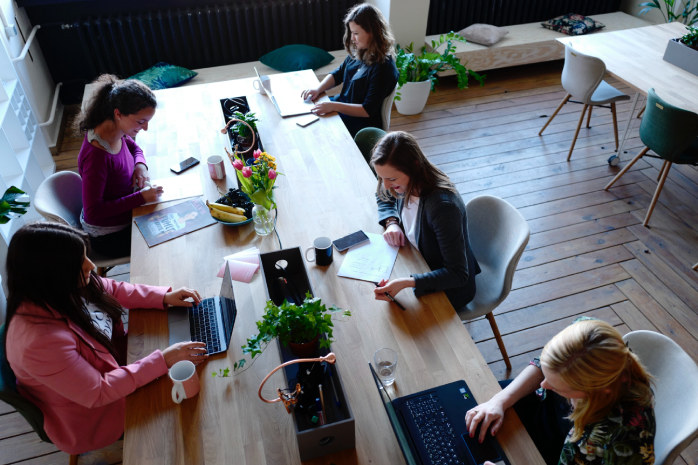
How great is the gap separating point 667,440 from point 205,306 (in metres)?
1.62

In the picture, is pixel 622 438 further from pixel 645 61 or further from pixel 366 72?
pixel 645 61

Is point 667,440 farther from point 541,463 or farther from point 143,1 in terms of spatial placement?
point 143,1

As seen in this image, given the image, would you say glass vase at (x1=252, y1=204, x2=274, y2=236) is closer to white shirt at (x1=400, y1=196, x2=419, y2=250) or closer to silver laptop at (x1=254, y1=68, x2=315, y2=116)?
white shirt at (x1=400, y1=196, x2=419, y2=250)

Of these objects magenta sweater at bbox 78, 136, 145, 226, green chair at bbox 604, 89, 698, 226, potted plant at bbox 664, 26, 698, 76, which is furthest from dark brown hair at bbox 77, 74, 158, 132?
potted plant at bbox 664, 26, 698, 76

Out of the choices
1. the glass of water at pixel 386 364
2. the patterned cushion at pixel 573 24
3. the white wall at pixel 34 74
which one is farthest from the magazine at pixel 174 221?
the patterned cushion at pixel 573 24

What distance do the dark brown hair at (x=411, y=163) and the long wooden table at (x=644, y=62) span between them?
2319mm

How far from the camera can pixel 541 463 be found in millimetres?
1390

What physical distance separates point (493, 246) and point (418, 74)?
274 centimetres

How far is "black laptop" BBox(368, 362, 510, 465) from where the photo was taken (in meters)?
1.39

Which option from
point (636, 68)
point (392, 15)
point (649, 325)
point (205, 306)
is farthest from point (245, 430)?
point (392, 15)

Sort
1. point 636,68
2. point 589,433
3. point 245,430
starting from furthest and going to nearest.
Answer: point 636,68, point 245,430, point 589,433

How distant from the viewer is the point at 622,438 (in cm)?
130

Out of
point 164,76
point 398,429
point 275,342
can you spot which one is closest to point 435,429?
point 398,429

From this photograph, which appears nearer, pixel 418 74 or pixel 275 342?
pixel 275 342
